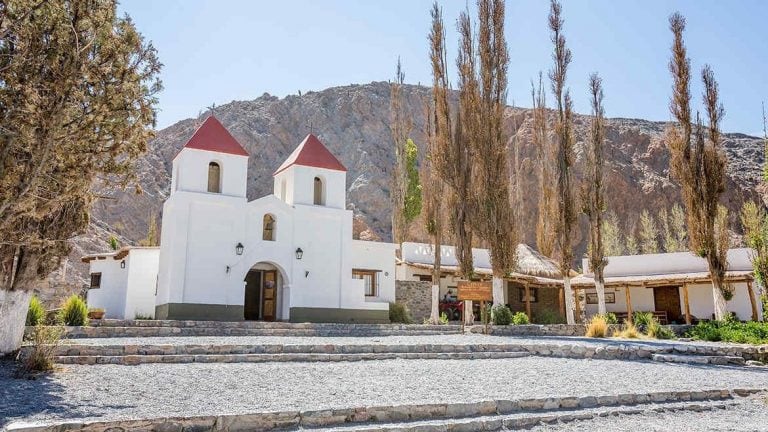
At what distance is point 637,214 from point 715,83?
89.1 feet

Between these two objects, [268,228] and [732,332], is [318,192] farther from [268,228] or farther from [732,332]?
[732,332]

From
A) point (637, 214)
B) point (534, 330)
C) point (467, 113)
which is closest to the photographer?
point (534, 330)

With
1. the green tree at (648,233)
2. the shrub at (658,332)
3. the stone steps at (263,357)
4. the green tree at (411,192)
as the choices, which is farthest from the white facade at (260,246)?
the green tree at (648,233)

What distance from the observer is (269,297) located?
62.1 ft

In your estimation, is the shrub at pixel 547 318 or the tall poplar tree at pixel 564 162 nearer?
the tall poplar tree at pixel 564 162

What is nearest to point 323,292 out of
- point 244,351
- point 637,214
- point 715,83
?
point 244,351

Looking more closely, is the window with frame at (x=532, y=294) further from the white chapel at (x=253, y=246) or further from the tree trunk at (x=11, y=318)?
the tree trunk at (x=11, y=318)

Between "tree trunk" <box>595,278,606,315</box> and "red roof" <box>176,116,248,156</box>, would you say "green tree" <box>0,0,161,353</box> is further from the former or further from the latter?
"tree trunk" <box>595,278,606,315</box>

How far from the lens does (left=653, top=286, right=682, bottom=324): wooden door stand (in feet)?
86.8

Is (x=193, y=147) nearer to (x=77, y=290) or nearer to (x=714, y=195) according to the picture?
(x=77, y=290)

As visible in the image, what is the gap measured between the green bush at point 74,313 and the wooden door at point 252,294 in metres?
6.57

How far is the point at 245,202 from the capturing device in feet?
59.6

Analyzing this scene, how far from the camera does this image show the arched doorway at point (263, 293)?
61.5 feet

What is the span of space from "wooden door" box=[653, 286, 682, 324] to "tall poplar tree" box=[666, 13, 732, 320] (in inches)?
301
